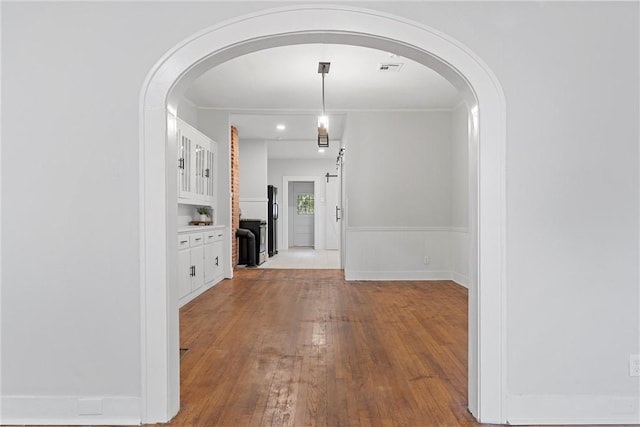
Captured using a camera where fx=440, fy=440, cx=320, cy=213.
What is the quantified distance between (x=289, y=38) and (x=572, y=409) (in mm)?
2330

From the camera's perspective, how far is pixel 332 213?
42.1ft

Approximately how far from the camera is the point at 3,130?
7.09 feet

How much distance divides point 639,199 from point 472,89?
0.99 meters

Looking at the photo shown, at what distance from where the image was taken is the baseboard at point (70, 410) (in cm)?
215

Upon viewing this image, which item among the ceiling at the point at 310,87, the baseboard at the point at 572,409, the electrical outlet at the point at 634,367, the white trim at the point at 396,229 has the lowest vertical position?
the baseboard at the point at 572,409

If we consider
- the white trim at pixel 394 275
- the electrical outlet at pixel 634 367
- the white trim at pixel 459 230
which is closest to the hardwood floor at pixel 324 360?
the electrical outlet at pixel 634 367

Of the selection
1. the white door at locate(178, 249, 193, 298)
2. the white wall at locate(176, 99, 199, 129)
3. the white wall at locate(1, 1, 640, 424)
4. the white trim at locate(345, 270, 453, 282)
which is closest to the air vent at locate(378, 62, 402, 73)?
the white wall at locate(1, 1, 640, 424)

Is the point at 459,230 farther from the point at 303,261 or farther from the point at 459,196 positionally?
the point at 303,261

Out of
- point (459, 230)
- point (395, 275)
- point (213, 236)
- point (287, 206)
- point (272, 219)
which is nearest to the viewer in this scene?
point (213, 236)

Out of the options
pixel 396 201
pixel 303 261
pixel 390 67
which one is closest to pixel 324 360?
pixel 390 67

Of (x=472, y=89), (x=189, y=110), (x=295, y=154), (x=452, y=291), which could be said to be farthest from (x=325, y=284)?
(x=295, y=154)

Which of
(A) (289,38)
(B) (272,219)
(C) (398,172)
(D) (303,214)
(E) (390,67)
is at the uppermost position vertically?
(E) (390,67)

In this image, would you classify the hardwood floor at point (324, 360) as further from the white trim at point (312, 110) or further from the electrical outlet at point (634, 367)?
the white trim at point (312, 110)

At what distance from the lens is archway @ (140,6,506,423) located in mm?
2145
